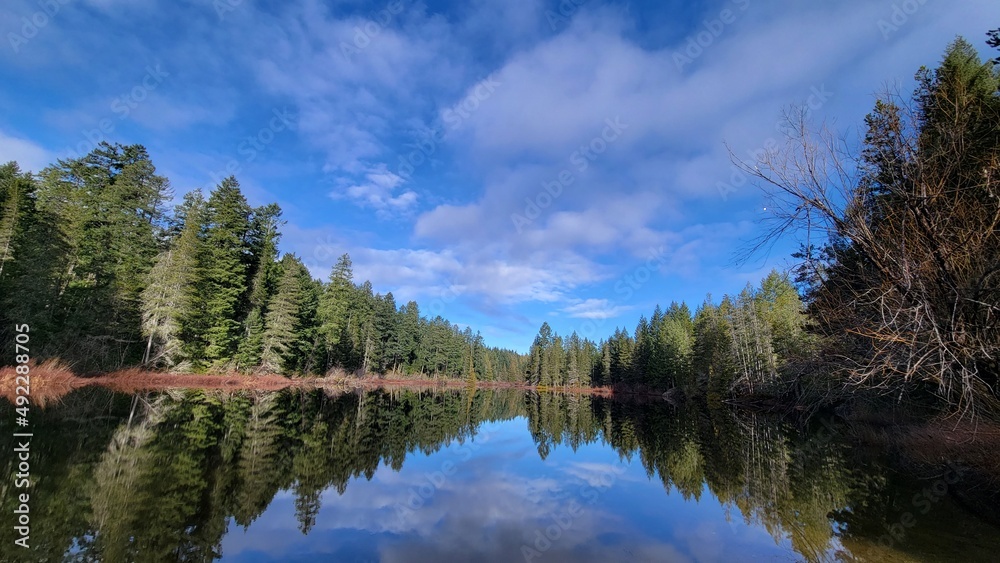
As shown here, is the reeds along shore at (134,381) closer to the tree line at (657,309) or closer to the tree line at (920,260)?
the tree line at (657,309)

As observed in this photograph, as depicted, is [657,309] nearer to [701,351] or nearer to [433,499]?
[701,351]

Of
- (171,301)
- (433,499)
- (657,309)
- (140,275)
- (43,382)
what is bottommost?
(433,499)

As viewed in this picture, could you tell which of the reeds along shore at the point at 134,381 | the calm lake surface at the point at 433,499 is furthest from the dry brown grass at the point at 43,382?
the calm lake surface at the point at 433,499

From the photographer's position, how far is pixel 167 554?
5484 millimetres

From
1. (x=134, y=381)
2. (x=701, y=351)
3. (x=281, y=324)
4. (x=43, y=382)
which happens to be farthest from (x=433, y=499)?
(x=701, y=351)

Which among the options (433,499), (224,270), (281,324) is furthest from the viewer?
(281,324)

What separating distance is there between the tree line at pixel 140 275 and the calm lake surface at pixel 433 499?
12053 millimetres

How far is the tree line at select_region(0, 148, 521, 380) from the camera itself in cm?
2436

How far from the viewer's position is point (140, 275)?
30.6 meters

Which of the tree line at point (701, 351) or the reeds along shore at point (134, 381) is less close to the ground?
the tree line at point (701, 351)

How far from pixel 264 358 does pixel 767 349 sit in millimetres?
52184

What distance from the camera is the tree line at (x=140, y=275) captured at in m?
24.4

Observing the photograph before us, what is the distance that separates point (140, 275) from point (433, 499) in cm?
3272

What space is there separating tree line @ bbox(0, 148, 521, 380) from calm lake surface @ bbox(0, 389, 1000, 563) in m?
12.1
